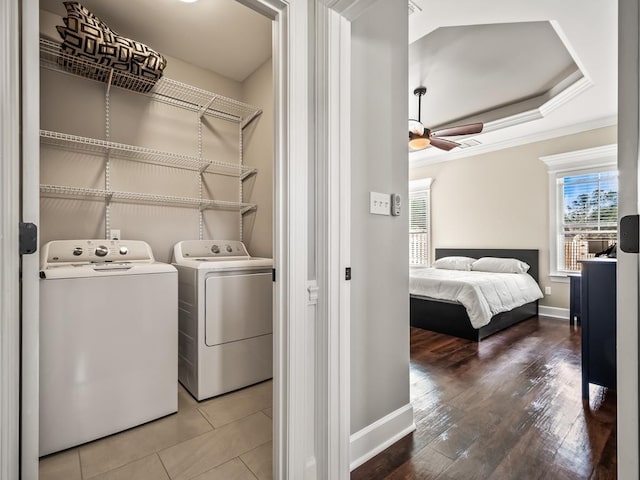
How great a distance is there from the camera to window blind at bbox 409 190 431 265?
19.7ft

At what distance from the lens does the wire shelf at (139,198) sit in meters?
2.19

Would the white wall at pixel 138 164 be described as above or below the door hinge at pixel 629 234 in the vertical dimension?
above

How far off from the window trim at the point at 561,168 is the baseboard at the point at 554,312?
16.1 inches

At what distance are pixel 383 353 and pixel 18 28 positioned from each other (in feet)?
6.00

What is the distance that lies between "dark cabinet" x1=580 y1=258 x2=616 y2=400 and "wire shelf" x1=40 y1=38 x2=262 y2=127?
2.78 metres

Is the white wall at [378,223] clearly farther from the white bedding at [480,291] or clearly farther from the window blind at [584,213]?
the window blind at [584,213]

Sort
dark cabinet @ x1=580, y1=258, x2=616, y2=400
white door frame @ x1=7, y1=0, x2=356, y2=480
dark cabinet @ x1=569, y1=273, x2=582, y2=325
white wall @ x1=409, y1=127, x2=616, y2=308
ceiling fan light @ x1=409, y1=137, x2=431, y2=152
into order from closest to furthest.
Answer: white door frame @ x1=7, y1=0, x2=356, y2=480 → dark cabinet @ x1=580, y1=258, x2=616, y2=400 → ceiling fan light @ x1=409, y1=137, x2=431, y2=152 → dark cabinet @ x1=569, y1=273, x2=582, y2=325 → white wall @ x1=409, y1=127, x2=616, y2=308

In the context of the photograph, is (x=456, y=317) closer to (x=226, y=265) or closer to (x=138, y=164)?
(x=226, y=265)

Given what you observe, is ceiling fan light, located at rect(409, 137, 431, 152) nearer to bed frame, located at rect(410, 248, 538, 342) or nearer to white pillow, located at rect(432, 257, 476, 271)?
bed frame, located at rect(410, 248, 538, 342)

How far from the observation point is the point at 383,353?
5.52ft

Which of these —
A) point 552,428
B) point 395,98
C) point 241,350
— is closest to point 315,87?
point 395,98

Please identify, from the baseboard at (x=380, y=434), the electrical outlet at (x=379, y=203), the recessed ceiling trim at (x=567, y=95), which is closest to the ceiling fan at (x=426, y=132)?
the recessed ceiling trim at (x=567, y=95)

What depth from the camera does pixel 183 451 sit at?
160 cm

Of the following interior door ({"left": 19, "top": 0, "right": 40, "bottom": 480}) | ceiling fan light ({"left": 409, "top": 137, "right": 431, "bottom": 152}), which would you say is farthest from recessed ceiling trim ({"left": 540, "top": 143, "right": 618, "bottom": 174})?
interior door ({"left": 19, "top": 0, "right": 40, "bottom": 480})
